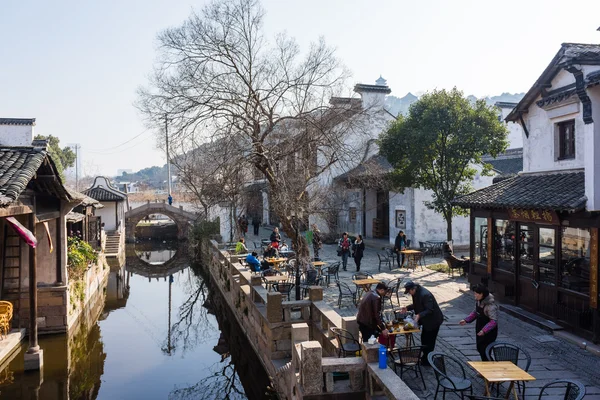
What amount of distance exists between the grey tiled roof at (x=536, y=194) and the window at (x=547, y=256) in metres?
0.78

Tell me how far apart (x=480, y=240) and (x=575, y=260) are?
4381 millimetres

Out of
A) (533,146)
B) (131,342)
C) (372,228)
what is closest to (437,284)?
(533,146)

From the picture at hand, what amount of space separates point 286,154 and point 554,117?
24.4 ft

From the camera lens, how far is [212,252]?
2555cm

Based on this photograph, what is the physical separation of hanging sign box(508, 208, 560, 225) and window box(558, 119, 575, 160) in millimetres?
1896

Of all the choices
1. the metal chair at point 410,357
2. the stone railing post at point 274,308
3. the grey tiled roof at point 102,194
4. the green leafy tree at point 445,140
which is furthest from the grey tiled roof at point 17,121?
the grey tiled roof at point 102,194

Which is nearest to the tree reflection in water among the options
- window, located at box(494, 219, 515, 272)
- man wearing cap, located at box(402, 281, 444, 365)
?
man wearing cap, located at box(402, 281, 444, 365)

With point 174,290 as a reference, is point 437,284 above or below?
above

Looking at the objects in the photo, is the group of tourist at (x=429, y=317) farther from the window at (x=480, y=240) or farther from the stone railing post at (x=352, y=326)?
the window at (x=480, y=240)

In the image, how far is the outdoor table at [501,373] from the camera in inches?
247

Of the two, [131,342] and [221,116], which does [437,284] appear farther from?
[131,342]

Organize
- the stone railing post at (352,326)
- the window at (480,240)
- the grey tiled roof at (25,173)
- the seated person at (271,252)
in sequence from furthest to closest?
the seated person at (271,252) → the window at (480,240) → the grey tiled roof at (25,173) → the stone railing post at (352,326)

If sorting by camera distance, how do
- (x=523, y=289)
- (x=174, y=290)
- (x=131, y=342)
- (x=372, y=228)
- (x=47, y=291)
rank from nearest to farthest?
(x=523, y=289)
(x=47, y=291)
(x=131, y=342)
(x=174, y=290)
(x=372, y=228)

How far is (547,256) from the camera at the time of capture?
11.5 meters
